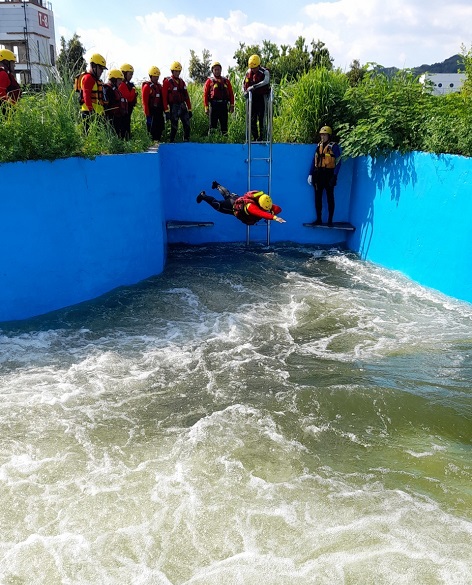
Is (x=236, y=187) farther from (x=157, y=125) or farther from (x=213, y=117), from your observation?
(x=157, y=125)

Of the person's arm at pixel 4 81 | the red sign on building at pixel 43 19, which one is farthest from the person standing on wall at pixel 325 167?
the red sign on building at pixel 43 19

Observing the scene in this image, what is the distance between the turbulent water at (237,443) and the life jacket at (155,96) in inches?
146

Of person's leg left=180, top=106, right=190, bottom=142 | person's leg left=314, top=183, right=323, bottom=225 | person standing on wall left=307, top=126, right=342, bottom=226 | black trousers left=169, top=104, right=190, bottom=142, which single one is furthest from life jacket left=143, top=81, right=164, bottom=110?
person's leg left=314, top=183, right=323, bottom=225

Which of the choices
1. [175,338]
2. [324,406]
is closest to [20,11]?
[175,338]

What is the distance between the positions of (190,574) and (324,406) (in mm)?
1880

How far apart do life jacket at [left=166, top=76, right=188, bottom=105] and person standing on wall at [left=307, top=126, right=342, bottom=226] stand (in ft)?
7.87

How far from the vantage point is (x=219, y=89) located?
8.67m

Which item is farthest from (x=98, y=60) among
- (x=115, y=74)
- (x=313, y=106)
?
(x=313, y=106)

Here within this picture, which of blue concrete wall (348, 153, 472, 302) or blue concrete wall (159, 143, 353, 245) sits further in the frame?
blue concrete wall (159, 143, 353, 245)

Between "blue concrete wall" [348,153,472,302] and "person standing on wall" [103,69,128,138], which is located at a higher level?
"person standing on wall" [103,69,128,138]

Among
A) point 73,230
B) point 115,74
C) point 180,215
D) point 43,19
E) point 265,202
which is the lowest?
point 180,215

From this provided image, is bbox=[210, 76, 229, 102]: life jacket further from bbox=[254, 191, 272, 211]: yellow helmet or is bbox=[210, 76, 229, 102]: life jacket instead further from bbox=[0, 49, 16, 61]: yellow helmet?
bbox=[0, 49, 16, 61]: yellow helmet

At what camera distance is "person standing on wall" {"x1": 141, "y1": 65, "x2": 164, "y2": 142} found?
827 cm

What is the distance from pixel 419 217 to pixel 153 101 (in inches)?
181
